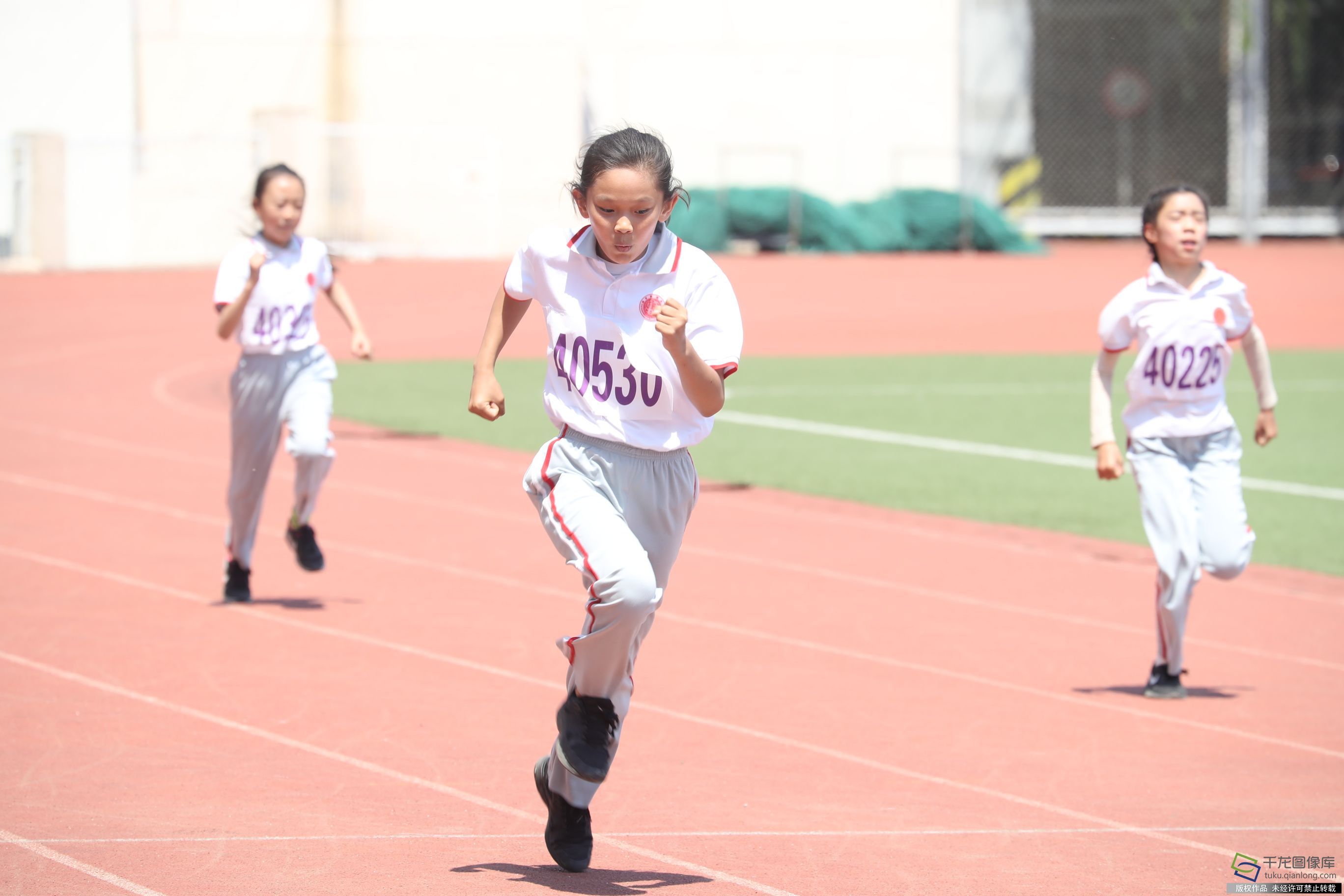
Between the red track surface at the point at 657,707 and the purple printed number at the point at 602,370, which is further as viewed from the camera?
the red track surface at the point at 657,707

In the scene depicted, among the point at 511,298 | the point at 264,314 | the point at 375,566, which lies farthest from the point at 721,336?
the point at 375,566

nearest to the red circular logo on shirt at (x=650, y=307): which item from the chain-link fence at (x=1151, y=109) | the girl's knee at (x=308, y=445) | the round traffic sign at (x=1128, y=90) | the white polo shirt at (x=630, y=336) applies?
the white polo shirt at (x=630, y=336)

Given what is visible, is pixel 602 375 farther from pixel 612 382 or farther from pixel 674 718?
pixel 674 718

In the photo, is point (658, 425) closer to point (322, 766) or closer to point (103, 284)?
point (322, 766)

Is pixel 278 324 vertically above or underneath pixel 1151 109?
underneath

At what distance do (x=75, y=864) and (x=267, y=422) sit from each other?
153 inches

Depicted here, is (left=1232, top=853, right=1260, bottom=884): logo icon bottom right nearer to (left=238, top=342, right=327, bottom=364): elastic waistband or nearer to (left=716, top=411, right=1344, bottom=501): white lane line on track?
(left=238, top=342, right=327, bottom=364): elastic waistband

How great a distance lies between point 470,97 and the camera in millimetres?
34344

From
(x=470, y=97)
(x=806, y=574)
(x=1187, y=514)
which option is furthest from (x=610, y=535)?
(x=470, y=97)

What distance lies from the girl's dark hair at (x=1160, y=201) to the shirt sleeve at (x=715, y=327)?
2984 millimetres

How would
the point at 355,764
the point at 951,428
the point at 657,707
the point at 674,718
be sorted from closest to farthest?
the point at 355,764 < the point at 674,718 < the point at 657,707 < the point at 951,428

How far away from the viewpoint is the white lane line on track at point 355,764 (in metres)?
4.72

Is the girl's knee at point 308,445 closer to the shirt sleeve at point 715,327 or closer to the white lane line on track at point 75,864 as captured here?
the white lane line on track at point 75,864

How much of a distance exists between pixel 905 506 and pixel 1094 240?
25.9 metres
